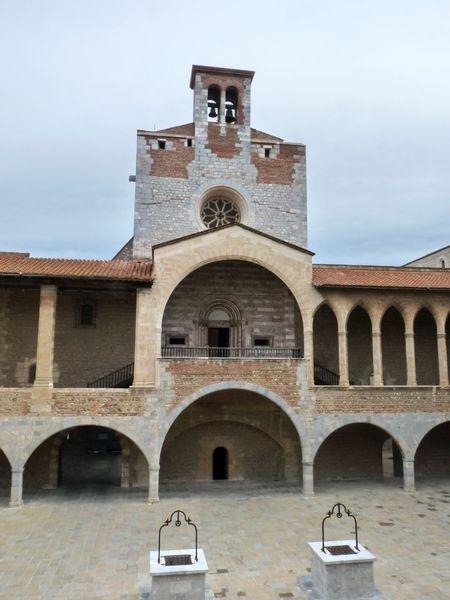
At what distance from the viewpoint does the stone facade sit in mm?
16203

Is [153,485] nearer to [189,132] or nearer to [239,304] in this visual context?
[239,304]

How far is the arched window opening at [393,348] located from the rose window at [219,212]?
803cm

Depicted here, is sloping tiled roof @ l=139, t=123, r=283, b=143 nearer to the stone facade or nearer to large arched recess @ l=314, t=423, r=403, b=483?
the stone facade

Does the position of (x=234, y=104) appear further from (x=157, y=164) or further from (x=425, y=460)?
(x=425, y=460)

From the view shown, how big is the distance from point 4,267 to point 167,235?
6947mm

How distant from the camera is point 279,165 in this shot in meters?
22.5

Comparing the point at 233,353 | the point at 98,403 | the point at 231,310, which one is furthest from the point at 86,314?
the point at 233,353

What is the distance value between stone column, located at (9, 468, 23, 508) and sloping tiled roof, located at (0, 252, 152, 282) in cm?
635

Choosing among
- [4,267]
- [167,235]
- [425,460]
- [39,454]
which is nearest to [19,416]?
[39,454]

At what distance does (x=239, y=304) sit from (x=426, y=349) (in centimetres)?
835

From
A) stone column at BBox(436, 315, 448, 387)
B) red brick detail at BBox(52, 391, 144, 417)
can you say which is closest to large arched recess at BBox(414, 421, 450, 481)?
stone column at BBox(436, 315, 448, 387)

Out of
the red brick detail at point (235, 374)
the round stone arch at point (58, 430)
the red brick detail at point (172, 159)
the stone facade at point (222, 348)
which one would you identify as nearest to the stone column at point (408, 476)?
the stone facade at point (222, 348)

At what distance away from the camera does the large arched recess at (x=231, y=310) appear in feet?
63.8

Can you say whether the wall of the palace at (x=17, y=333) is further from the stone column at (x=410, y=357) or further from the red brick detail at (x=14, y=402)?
the stone column at (x=410, y=357)
